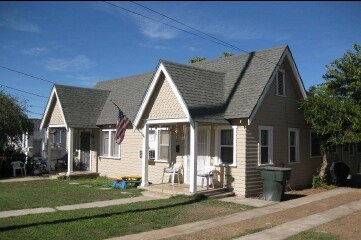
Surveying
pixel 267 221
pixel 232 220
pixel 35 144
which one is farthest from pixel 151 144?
pixel 35 144

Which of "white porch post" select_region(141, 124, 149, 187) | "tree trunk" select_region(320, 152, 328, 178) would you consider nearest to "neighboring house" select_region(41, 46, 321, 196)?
"white porch post" select_region(141, 124, 149, 187)

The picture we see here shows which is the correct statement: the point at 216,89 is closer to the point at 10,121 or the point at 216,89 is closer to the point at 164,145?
the point at 164,145

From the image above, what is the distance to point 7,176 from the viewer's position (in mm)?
22984

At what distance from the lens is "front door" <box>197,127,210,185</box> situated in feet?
54.3

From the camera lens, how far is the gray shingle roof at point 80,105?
21.9 meters

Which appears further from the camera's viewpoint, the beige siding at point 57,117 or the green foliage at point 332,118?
the beige siding at point 57,117

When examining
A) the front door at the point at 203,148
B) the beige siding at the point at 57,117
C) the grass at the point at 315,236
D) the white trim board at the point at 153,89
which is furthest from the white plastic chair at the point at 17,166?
the grass at the point at 315,236

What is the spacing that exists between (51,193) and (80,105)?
8.25m

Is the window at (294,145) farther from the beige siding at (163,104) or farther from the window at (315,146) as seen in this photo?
the beige siding at (163,104)

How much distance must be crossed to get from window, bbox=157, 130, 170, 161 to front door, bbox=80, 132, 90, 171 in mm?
6551

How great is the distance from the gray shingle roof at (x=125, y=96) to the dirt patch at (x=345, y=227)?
12070 millimetres

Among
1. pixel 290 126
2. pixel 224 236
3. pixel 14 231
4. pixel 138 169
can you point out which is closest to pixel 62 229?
pixel 14 231

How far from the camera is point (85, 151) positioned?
23.7 metres

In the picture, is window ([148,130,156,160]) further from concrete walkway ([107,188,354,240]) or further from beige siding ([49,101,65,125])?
concrete walkway ([107,188,354,240])
